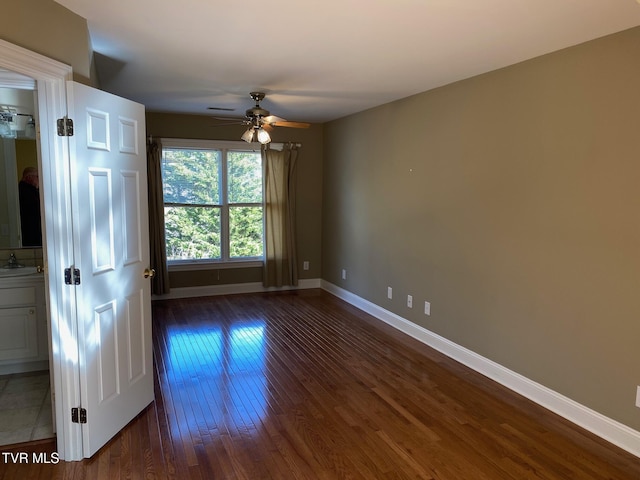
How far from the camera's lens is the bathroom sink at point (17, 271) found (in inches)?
131

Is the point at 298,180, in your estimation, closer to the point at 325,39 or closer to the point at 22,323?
the point at 325,39

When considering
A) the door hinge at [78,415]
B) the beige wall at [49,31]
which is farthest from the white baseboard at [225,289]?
the beige wall at [49,31]

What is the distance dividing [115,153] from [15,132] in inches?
66.3

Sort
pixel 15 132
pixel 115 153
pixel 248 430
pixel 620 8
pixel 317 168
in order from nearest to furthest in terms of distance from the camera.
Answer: pixel 620 8 < pixel 115 153 < pixel 248 430 < pixel 15 132 < pixel 317 168

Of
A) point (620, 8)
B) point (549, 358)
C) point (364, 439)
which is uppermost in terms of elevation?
point (620, 8)

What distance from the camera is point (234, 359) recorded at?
3.88 meters

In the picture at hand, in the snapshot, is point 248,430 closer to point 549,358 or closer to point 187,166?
point 549,358

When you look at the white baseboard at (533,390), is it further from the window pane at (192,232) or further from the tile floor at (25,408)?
the tile floor at (25,408)

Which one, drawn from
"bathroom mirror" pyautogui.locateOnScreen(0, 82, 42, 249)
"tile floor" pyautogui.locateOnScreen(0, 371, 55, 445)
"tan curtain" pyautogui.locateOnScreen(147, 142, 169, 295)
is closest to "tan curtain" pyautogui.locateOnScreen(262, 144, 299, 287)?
"tan curtain" pyautogui.locateOnScreen(147, 142, 169, 295)

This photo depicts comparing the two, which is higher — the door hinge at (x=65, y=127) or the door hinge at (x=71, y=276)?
the door hinge at (x=65, y=127)

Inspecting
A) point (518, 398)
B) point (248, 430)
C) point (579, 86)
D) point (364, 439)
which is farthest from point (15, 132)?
point (518, 398)

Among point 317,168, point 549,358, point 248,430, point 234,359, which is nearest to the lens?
point 248,430

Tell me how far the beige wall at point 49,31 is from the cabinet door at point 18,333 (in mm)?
2002

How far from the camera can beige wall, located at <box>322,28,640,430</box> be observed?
2.59 metres
